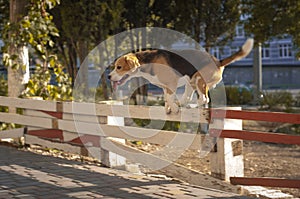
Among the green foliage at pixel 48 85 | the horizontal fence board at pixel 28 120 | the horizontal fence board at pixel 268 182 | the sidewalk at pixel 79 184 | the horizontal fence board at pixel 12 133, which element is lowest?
the sidewalk at pixel 79 184

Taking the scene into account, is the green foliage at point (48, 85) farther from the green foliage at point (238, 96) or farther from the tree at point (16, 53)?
the green foliage at point (238, 96)

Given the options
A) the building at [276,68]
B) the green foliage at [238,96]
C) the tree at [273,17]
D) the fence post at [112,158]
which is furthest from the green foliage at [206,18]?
the building at [276,68]

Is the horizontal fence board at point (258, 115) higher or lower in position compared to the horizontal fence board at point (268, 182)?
higher

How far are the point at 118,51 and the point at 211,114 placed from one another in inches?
463

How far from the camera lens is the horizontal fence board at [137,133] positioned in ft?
26.6

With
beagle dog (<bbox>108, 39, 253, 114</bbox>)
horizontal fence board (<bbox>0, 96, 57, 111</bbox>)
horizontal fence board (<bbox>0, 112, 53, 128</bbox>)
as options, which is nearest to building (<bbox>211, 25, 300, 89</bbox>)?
horizontal fence board (<bbox>0, 112, 53, 128</bbox>)

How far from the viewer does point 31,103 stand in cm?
1102

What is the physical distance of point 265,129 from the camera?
677 inches

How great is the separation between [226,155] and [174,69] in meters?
1.33

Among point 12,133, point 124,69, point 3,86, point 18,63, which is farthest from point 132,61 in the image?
point 3,86

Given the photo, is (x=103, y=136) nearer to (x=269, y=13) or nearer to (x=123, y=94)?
(x=123, y=94)

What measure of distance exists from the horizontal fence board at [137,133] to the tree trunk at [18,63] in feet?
8.58

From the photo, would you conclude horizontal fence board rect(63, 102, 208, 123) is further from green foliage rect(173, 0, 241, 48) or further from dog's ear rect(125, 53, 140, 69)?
green foliage rect(173, 0, 241, 48)

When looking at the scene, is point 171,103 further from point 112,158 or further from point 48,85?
point 48,85
